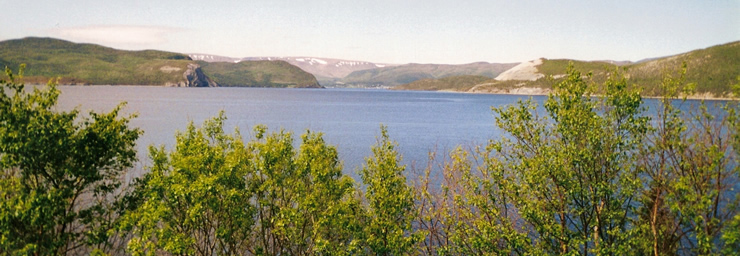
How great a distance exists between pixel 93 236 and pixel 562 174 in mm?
20689

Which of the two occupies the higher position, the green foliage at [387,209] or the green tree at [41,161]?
the green tree at [41,161]

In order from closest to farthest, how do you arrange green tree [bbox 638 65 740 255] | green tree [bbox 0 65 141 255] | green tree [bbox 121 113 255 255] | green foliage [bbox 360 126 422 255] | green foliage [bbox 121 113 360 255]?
1. green tree [bbox 0 65 141 255]
2. green tree [bbox 638 65 740 255]
3. green tree [bbox 121 113 255 255]
4. green foliage [bbox 121 113 360 255]
5. green foliage [bbox 360 126 422 255]

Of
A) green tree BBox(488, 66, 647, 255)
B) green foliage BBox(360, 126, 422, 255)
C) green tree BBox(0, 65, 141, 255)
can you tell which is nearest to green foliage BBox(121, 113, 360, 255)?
green foliage BBox(360, 126, 422, 255)

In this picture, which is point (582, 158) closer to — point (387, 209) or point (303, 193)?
point (387, 209)

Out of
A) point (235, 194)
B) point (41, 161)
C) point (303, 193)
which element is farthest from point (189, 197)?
point (41, 161)

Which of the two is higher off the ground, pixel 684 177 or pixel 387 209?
pixel 684 177

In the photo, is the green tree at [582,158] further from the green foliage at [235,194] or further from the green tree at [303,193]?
the green foliage at [235,194]

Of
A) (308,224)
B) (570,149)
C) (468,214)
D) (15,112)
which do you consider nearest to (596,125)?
(570,149)

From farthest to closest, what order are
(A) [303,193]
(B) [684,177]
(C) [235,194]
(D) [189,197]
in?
(A) [303,193], (D) [189,197], (C) [235,194], (B) [684,177]

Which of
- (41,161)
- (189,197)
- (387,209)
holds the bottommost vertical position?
(387,209)

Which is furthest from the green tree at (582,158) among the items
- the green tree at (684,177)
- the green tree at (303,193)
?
the green tree at (303,193)

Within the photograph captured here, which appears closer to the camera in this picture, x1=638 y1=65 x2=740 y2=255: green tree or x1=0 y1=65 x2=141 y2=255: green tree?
x1=0 y1=65 x2=141 y2=255: green tree

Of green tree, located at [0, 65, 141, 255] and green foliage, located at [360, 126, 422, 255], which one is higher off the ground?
green tree, located at [0, 65, 141, 255]

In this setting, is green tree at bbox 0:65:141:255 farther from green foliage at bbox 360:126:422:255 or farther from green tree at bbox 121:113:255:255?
green foliage at bbox 360:126:422:255
